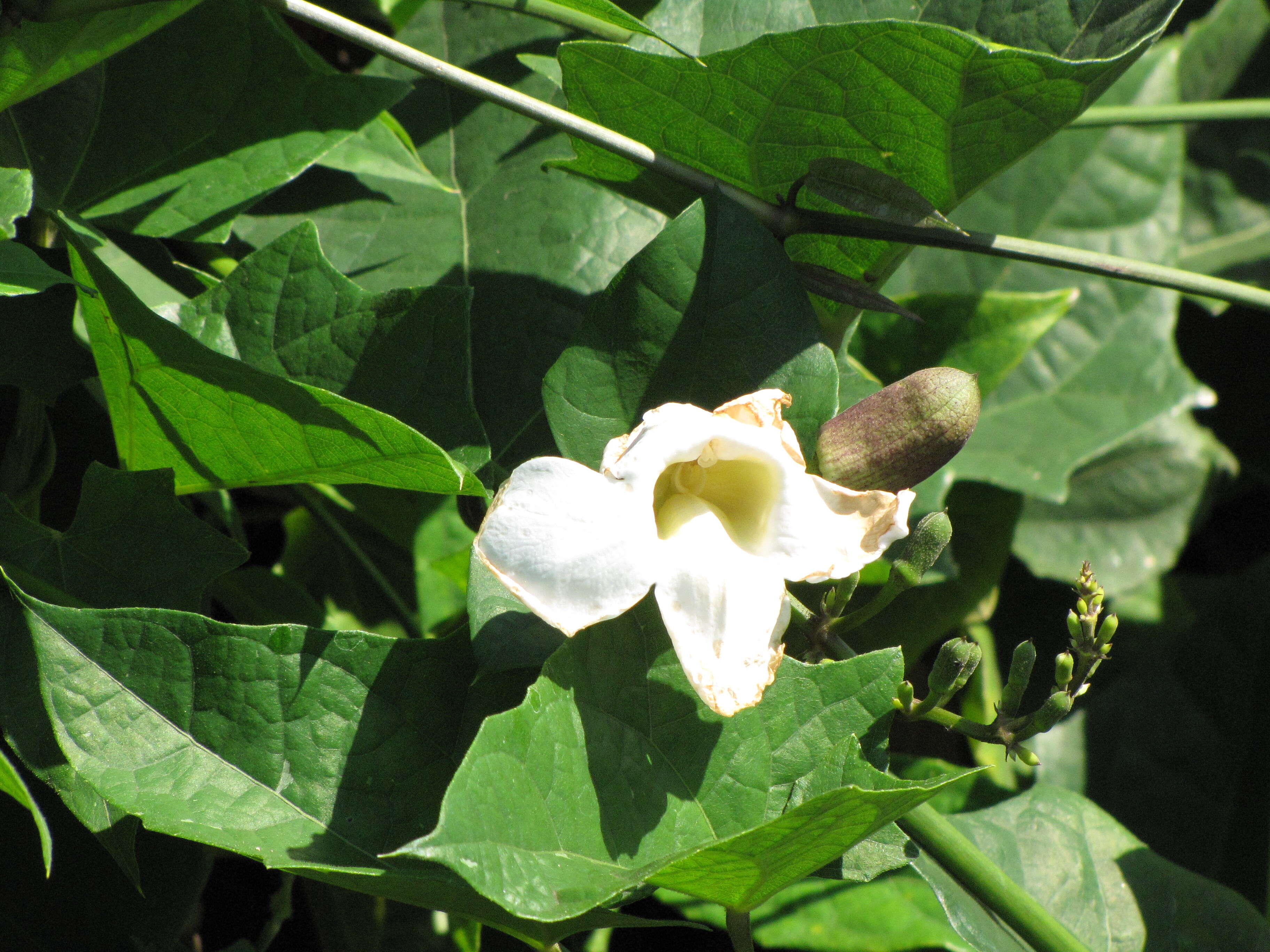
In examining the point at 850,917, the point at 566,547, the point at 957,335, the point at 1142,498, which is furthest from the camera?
the point at 1142,498

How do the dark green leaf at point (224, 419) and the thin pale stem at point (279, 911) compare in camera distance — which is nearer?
the dark green leaf at point (224, 419)

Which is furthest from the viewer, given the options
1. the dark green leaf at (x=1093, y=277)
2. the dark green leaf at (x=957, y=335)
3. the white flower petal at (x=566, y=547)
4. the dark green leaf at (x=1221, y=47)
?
the dark green leaf at (x=1221, y=47)

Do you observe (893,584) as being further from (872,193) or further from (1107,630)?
(872,193)

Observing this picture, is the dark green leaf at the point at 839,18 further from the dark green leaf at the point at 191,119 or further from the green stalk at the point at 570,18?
the dark green leaf at the point at 191,119

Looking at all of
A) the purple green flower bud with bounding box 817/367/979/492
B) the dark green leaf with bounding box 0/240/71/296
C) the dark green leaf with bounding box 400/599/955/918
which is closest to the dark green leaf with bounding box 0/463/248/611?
the dark green leaf with bounding box 0/240/71/296

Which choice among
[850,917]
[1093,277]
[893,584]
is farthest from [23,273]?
[1093,277]

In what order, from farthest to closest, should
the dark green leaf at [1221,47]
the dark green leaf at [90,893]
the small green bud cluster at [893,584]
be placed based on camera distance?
the dark green leaf at [1221,47], the dark green leaf at [90,893], the small green bud cluster at [893,584]

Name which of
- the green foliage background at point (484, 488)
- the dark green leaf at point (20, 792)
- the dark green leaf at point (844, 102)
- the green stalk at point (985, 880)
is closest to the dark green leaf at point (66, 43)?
the green foliage background at point (484, 488)
